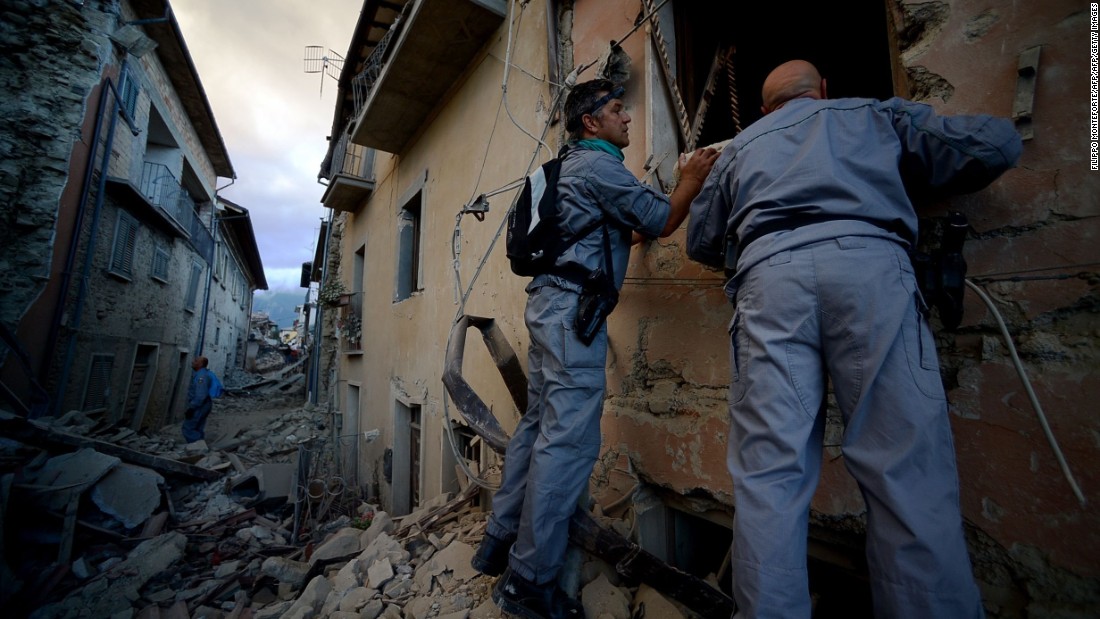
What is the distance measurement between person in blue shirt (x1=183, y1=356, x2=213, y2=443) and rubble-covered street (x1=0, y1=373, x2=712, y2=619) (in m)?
1.20

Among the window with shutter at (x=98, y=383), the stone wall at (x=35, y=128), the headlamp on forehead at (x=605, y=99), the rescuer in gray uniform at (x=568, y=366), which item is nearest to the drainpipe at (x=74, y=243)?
the stone wall at (x=35, y=128)

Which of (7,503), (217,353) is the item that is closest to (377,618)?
(7,503)

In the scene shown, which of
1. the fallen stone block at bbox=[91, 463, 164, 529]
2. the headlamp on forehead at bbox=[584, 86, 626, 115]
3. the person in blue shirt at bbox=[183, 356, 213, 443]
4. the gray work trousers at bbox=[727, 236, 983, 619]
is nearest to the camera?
the gray work trousers at bbox=[727, 236, 983, 619]

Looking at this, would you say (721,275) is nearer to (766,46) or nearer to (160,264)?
(766,46)

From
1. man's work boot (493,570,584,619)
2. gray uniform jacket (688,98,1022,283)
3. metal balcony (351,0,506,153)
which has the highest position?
metal balcony (351,0,506,153)

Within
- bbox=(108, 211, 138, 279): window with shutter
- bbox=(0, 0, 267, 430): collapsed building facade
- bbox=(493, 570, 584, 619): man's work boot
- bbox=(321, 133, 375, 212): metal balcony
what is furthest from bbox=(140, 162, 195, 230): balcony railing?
bbox=(493, 570, 584, 619): man's work boot

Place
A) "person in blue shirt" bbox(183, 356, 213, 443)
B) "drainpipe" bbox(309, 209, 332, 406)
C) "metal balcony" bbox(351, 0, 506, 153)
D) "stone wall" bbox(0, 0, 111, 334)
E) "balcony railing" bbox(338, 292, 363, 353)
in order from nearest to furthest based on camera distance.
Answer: "metal balcony" bbox(351, 0, 506, 153) → "stone wall" bbox(0, 0, 111, 334) → "balcony railing" bbox(338, 292, 363, 353) → "person in blue shirt" bbox(183, 356, 213, 443) → "drainpipe" bbox(309, 209, 332, 406)

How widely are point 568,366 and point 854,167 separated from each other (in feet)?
3.65

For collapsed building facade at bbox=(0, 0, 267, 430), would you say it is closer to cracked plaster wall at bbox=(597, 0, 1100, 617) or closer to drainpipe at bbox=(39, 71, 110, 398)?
drainpipe at bbox=(39, 71, 110, 398)

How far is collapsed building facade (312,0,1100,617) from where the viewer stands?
1.21 metres

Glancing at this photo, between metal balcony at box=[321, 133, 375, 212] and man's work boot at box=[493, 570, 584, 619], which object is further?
metal balcony at box=[321, 133, 375, 212]

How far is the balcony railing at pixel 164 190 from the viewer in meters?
10.3

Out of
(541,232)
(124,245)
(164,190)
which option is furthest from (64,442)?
(164,190)

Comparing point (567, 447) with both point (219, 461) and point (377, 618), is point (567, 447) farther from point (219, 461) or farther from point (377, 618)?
point (219, 461)
